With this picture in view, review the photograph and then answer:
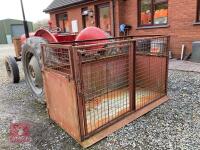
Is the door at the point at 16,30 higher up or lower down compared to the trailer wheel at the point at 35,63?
higher up

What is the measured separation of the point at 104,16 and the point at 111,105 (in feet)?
25.7

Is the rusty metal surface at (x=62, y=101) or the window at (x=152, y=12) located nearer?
Answer: the rusty metal surface at (x=62, y=101)

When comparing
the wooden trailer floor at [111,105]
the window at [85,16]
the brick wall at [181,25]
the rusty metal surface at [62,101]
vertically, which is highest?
the window at [85,16]

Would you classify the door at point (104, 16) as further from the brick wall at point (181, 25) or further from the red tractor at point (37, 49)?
the red tractor at point (37, 49)

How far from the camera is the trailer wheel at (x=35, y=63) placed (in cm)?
360

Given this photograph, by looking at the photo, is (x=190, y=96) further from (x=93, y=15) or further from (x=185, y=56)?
(x=93, y=15)

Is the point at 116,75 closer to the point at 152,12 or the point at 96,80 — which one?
the point at 96,80

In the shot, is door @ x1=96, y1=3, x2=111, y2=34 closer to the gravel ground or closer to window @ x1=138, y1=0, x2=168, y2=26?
→ window @ x1=138, y1=0, x2=168, y2=26

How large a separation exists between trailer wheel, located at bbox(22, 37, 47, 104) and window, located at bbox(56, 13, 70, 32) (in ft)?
29.9

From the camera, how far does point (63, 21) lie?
44.5 feet

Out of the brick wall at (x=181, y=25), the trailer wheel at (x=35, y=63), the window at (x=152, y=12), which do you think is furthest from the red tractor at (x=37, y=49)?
the window at (x=152, y=12)

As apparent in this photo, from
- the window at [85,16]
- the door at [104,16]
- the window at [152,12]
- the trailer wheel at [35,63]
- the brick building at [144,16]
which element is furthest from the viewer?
the window at [85,16]

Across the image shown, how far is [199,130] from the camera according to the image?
2.70 m

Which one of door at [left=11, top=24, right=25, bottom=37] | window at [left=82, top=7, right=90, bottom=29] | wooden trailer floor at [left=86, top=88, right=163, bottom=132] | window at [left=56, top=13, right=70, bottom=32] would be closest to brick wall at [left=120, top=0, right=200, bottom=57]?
wooden trailer floor at [left=86, top=88, right=163, bottom=132]
